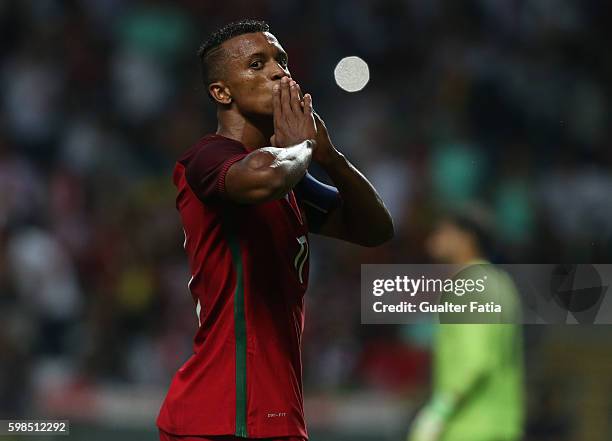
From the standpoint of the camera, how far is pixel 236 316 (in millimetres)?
2730

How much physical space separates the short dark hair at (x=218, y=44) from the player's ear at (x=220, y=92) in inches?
0.7

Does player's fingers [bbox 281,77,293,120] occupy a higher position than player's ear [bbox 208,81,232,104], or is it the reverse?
player's ear [bbox 208,81,232,104]

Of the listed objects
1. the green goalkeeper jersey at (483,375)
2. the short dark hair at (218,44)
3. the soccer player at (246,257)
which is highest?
the short dark hair at (218,44)

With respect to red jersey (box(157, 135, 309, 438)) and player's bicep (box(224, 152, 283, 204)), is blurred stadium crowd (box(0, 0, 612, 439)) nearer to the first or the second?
red jersey (box(157, 135, 309, 438))

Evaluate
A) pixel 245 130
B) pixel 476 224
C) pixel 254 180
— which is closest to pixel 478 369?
pixel 476 224

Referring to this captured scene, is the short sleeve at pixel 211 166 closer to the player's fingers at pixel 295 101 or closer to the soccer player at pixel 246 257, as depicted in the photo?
the soccer player at pixel 246 257

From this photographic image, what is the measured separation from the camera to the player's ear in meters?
2.92

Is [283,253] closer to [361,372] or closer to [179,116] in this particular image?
[361,372]

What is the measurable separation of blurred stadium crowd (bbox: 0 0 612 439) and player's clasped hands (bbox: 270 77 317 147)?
2642 millimetres

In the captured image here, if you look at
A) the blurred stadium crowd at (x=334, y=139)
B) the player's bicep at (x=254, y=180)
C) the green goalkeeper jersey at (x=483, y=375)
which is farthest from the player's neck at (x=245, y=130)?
the blurred stadium crowd at (x=334, y=139)

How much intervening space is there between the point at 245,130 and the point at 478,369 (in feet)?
6.26

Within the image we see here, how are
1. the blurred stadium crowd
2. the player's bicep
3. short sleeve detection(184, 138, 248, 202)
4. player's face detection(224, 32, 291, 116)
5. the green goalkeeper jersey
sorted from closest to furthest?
the player's bicep, short sleeve detection(184, 138, 248, 202), player's face detection(224, 32, 291, 116), the green goalkeeper jersey, the blurred stadium crowd

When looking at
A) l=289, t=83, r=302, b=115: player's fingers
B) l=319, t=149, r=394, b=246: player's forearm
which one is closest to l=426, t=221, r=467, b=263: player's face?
l=319, t=149, r=394, b=246: player's forearm

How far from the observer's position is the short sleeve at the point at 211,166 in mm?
2627
